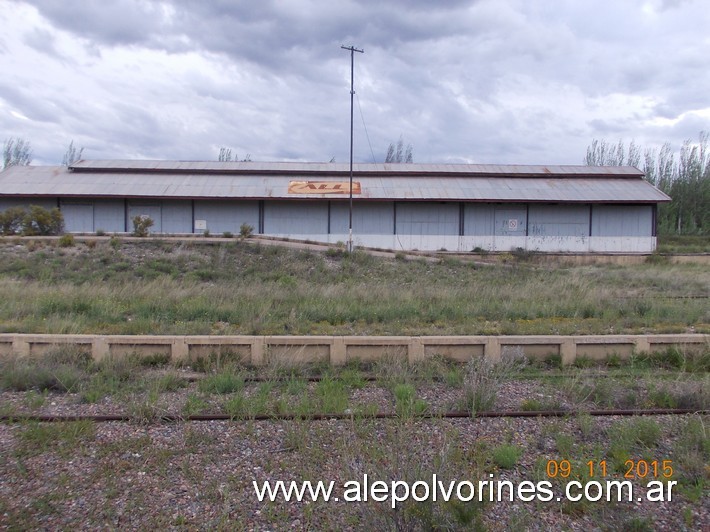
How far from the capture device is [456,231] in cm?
3512

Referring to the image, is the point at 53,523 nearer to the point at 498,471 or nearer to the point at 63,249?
the point at 498,471

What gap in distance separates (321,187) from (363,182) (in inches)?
130

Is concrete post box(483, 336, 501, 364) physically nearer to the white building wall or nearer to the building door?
the white building wall

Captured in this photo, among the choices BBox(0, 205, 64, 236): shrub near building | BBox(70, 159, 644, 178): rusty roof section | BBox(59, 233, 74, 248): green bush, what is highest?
BBox(70, 159, 644, 178): rusty roof section

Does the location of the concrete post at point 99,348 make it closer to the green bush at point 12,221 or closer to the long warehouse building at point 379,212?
the long warehouse building at point 379,212

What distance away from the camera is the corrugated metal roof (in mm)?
34688

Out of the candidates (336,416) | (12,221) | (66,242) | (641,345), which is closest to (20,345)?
(336,416)

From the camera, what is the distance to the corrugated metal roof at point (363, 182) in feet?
114

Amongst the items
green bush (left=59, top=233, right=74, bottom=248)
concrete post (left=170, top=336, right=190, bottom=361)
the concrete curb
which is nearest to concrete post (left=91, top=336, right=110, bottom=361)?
the concrete curb

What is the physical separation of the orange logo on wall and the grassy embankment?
14395mm

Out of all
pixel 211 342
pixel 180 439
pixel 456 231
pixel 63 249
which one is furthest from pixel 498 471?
pixel 456 231

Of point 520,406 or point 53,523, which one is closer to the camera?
point 53,523

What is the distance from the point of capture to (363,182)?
122ft

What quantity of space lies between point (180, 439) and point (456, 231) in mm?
31184
